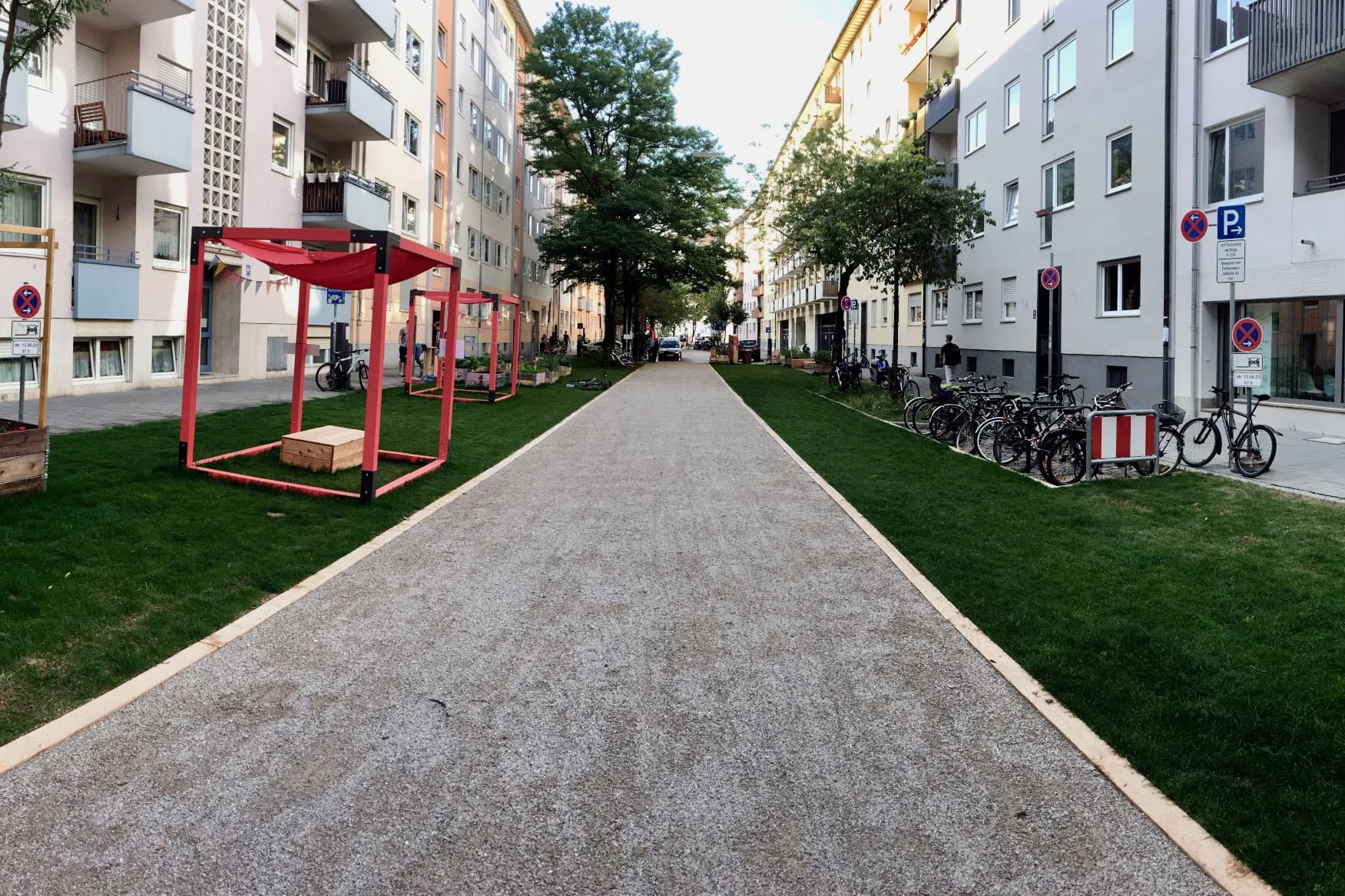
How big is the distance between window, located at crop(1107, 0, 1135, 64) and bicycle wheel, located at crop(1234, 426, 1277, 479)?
42.3 feet

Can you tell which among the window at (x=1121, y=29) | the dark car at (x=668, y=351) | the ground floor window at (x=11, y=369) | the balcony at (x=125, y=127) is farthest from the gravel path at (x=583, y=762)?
the dark car at (x=668, y=351)

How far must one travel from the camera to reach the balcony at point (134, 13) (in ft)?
60.8

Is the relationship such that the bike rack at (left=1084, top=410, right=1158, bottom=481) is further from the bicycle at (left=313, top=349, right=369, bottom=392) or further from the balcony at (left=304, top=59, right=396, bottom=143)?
the balcony at (left=304, top=59, right=396, bottom=143)

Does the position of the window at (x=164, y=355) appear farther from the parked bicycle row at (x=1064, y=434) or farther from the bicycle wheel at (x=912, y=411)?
the parked bicycle row at (x=1064, y=434)

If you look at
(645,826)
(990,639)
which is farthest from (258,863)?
(990,639)

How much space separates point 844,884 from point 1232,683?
2.75 metres

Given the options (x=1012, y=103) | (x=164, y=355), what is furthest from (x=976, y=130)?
(x=164, y=355)

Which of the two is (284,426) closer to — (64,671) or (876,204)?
(64,671)

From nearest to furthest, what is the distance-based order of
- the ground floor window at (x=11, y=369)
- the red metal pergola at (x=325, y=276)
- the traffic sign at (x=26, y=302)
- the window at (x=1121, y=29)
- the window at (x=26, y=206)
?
the red metal pergola at (x=325, y=276) < the traffic sign at (x=26, y=302) < the ground floor window at (x=11, y=369) < the window at (x=26, y=206) < the window at (x=1121, y=29)

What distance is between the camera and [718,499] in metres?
9.91

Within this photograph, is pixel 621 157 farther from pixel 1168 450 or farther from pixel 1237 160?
pixel 1168 450

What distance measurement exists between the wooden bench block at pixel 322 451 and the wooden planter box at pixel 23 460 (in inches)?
101

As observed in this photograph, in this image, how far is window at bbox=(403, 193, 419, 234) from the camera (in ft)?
116

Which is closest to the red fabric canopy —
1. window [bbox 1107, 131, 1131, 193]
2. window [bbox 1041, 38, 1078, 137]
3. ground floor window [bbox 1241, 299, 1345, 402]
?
ground floor window [bbox 1241, 299, 1345, 402]
